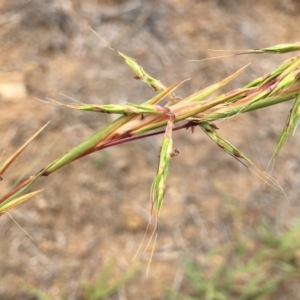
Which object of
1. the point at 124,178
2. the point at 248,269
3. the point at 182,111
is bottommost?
the point at 248,269

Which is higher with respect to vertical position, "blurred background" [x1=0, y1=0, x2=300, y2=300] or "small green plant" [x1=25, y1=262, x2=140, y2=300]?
"blurred background" [x1=0, y1=0, x2=300, y2=300]

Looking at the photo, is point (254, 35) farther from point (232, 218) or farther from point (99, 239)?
point (99, 239)

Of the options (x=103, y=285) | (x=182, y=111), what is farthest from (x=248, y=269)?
(x=182, y=111)

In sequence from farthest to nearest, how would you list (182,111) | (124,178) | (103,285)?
(124,178)
(103,285)
(182,111)

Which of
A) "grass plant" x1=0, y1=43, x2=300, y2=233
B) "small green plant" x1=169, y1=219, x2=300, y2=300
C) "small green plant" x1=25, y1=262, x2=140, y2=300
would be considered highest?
"grass plant" x1=0, y1=43, x2=300, y2=233

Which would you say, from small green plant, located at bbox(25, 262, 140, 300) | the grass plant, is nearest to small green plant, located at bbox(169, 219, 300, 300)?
small green plant, located at bbox(25, 262, 140, 300)

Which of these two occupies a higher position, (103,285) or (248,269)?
(248,269)

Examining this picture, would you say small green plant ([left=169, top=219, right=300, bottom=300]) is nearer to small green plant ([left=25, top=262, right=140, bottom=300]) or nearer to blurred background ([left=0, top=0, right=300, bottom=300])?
blurred background ([left=0, top=0, right=300, bottom=300])

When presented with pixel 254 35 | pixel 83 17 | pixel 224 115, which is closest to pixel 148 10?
pixel 83 17

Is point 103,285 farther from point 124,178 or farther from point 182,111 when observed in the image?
point 182,111

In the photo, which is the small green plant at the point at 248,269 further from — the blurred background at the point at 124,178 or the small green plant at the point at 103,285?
the small green plant at the point at 103,285
